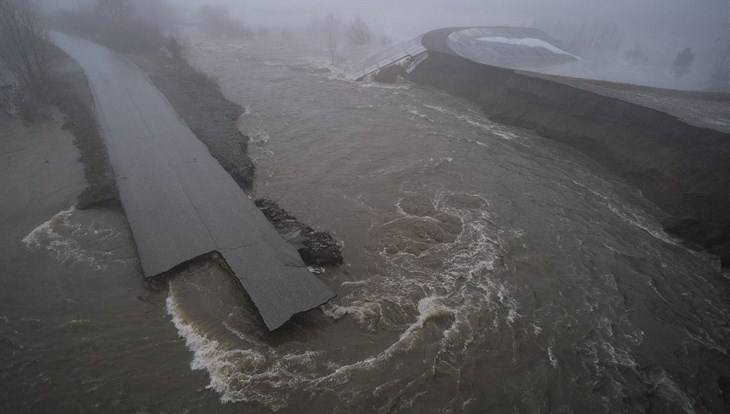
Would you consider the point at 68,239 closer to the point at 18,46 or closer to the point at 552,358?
the point at 552,358

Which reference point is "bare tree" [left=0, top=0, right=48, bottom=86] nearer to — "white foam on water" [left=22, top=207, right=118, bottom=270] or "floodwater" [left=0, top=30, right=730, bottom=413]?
"white foam on water" [left=22, top=207, right=118, bottom=270]

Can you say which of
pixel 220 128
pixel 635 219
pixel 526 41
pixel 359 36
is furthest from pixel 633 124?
pixel 359 36

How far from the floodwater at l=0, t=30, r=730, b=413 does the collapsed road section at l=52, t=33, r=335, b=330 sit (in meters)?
0.51

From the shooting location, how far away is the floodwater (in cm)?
682

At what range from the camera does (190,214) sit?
1074cm

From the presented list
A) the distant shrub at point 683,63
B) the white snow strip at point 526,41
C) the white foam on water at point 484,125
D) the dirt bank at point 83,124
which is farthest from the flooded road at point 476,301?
the distant shrub at point 683,63

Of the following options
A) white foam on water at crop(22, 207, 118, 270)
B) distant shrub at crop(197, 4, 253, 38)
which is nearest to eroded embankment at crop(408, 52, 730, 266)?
white foam on water at crop(22, 207, 118, 270)

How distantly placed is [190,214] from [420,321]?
7511 millimetres

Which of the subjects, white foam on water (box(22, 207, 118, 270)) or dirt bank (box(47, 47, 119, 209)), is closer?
white foam on water (box(22, 207, 118, 270))

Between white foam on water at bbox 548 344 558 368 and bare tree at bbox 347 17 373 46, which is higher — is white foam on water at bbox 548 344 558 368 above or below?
below

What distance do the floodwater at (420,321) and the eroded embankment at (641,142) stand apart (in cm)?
111

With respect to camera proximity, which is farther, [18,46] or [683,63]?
[683,63]

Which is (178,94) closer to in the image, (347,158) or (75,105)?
(75,105)

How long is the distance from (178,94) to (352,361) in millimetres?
19975
